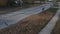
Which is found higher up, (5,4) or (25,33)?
(25,33)

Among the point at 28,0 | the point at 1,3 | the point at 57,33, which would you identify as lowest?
the point at 28,0

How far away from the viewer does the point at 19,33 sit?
231 inches

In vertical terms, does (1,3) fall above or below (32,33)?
below

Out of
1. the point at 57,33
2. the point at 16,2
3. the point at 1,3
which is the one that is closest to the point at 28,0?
the point at 16,2

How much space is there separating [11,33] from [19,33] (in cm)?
26

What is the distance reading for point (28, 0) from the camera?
37.4 m

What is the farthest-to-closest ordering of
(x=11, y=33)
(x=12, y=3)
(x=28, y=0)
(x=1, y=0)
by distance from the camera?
(x=28, y=0) → (x=12, y=3) → (x=1, y=0) → (x=11, y=33)

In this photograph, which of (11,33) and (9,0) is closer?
(11,33)

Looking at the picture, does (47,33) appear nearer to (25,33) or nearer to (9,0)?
(25,33)

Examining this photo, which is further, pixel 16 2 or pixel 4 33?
pixel 16 2

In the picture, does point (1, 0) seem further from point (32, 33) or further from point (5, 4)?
point (32, 33)

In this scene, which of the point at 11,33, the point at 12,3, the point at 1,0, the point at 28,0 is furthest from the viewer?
the point at 28,0

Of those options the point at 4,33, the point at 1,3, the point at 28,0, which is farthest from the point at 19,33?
the point at 28,0

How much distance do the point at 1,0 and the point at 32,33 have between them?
57.9ft
